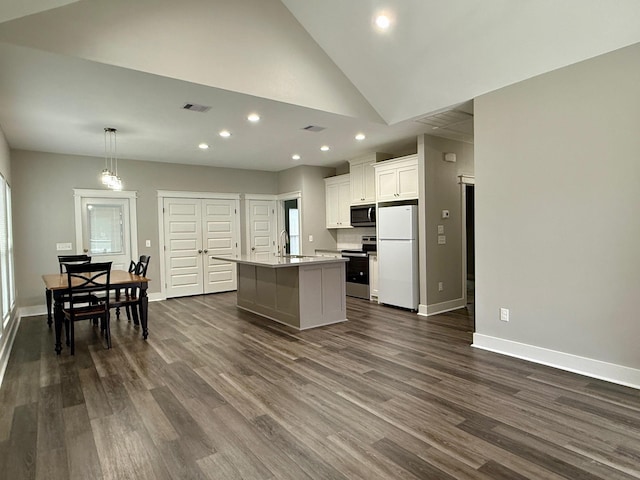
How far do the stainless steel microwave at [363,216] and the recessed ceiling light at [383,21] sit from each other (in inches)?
132

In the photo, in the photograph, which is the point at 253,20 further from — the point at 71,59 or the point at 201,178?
the point at 201,178

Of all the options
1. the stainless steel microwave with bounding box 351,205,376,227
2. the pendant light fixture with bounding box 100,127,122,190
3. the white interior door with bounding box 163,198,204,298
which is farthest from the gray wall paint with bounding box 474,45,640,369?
the white interior door with bounding box 163,198,204,298

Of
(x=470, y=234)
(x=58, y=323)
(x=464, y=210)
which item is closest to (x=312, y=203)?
(x=464, y=210)

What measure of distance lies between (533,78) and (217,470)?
159 inches

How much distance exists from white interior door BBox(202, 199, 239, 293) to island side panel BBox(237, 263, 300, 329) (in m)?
1.65

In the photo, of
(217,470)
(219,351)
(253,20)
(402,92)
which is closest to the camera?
(217,470)

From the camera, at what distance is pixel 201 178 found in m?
7.57

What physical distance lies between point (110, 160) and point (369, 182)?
15.5ft

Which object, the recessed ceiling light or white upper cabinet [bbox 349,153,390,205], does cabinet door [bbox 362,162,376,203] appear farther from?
the recessed ceiling light

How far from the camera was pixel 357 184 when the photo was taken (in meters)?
6.95

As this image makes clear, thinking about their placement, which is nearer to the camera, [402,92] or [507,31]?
[507,31]

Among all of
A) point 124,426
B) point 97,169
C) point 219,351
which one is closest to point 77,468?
point 124,426

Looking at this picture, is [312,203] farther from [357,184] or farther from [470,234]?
[470,234]

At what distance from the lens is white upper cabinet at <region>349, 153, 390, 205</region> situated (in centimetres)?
664
